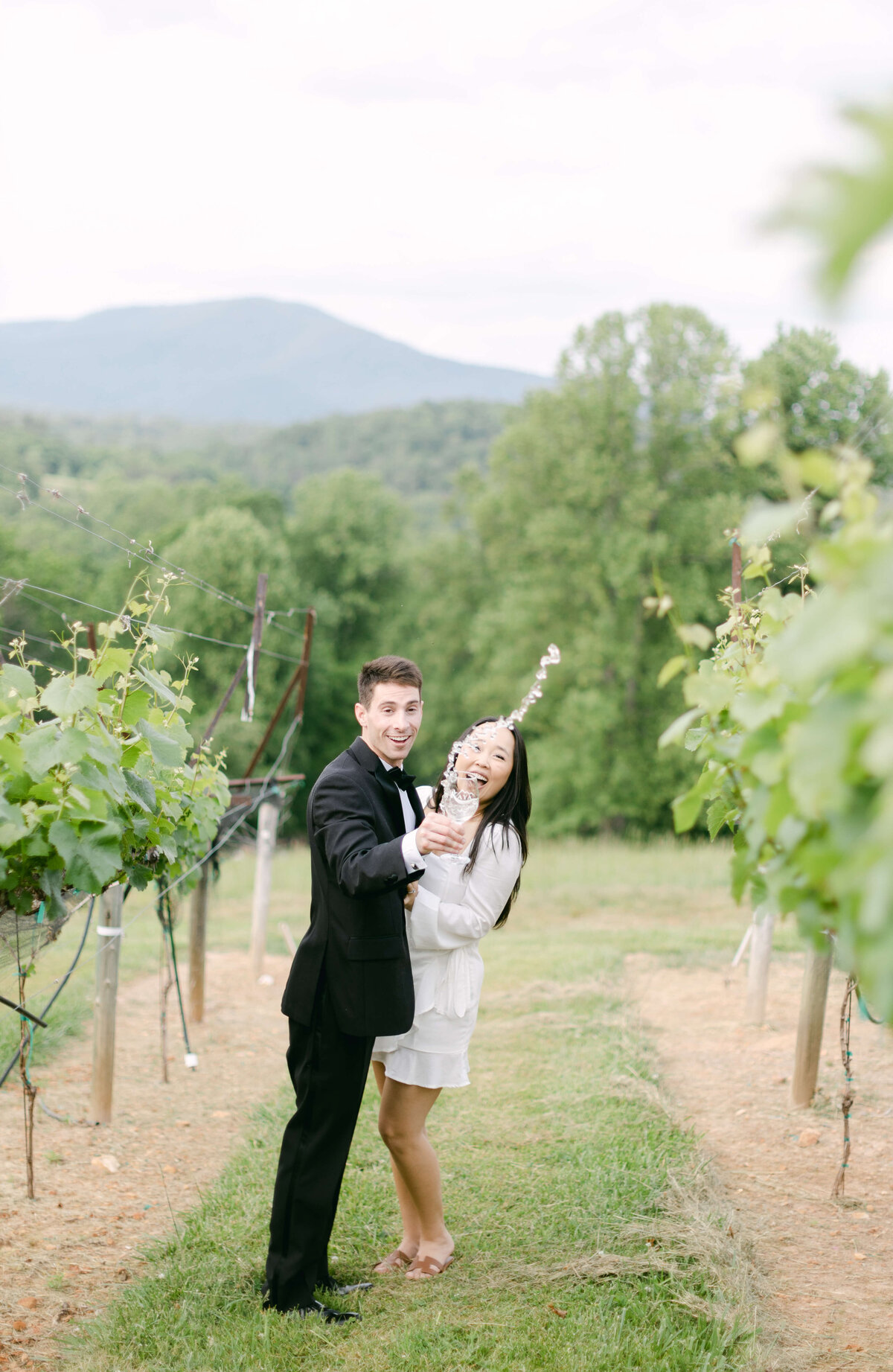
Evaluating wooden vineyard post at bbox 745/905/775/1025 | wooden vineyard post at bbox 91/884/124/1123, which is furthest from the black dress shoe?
wooden vineyard post at bbox 745/905/775/1025

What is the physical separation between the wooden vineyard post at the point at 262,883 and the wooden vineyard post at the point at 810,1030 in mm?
5138

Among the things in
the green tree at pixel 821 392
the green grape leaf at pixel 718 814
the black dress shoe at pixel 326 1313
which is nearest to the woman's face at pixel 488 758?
the green grape leaf at pixel 718 814

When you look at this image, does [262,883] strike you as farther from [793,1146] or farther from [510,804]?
[510,804]

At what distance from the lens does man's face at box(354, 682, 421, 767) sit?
11.8ft

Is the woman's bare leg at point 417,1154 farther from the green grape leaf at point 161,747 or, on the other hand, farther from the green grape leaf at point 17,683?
the green grape leaf at point 17,683

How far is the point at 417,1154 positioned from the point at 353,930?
33.8 inches

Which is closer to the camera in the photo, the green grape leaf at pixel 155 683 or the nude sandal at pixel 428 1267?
the green grape leaf at pixel 155 683

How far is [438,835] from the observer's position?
10.2ft

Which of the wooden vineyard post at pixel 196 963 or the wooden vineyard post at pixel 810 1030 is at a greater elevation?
the wooden vineyard post at pixel 810 1030

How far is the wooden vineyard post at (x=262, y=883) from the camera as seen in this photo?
9648 millimetres

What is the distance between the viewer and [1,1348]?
3.43 m

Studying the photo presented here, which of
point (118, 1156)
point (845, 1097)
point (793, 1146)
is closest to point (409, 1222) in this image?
point (845, 1097)

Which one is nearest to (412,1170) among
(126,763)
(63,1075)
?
(126,763)

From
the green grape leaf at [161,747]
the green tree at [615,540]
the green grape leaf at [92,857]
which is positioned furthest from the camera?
the green tree at [615,540]
